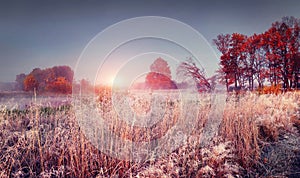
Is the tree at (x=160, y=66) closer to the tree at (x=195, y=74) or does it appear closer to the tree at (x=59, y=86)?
the tree at (x=195, y=74)

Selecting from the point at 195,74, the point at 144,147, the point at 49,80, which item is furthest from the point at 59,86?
the point at 144,147

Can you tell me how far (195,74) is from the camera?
337 inches

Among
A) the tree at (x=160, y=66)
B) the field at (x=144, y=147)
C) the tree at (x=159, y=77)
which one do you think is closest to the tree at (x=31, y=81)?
the tree at (x=159, y=77)

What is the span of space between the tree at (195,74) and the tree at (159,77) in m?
0.59

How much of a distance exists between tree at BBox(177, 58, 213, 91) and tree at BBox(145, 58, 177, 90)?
1.93 feet

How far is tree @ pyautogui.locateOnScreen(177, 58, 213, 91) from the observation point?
808 centimetres

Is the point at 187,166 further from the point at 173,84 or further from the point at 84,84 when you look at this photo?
the point at 173,84

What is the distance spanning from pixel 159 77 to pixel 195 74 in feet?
5.71

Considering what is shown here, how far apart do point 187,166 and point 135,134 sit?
1.08 meters

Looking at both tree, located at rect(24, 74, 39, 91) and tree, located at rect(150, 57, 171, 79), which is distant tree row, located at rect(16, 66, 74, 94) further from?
tree, located at rect(150, 57, 171, 79)

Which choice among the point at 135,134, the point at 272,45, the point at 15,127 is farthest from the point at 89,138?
the point at 272,45

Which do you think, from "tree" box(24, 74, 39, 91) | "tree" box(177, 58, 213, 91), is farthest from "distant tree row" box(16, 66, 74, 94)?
"tree" box(177, 58, 213, 91)

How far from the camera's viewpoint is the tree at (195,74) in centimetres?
808

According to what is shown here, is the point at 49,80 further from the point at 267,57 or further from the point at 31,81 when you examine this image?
the point at 267,57
